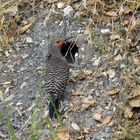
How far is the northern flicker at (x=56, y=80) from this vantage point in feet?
14.9

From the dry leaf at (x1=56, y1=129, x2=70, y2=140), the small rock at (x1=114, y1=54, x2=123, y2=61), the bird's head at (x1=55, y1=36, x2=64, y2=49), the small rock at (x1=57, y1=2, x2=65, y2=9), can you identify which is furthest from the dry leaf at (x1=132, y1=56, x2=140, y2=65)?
the small rock at (x1=57, y1=2, x2=65, y2=9)

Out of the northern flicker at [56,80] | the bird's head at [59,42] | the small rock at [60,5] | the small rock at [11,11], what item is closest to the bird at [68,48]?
the bird's head at [59,42]

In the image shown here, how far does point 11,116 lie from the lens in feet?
15.4

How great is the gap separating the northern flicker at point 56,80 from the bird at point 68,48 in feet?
0.90

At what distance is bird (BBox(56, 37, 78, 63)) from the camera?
5.14 m

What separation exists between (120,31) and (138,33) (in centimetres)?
17

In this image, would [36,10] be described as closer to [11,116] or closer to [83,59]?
[83,59]

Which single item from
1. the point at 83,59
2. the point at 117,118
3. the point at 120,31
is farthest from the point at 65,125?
the point at 120,31

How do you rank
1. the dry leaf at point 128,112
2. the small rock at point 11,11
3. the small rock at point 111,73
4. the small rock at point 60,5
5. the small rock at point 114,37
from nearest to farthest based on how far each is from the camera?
the dry leaf at point 128,112
the small rock at point 111,73
the small rock at point 114,37
the small rock at point 60,5
the small rock at point 11,11

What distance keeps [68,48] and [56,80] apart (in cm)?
72

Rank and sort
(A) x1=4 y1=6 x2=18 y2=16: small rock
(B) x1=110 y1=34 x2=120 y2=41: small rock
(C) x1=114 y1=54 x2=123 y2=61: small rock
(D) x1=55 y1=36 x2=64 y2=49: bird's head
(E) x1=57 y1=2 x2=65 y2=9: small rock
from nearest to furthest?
(C) x1=114 y1=54 x2=123 y2=61: small rock, (B) x1=110 y1=34 x2=120 y2=41: small rock, (D) x1=55 y1=36 x2=64 y2=49: bird's head, (E) x1=57 y1=2 x2=65 y2=9: small rock, (A) x1=4 y1=6 x2=18 y2=16: small rock

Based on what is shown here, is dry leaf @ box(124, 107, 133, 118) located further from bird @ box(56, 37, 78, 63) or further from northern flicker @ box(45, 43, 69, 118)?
bird @ box(56, 37, 78, 63)

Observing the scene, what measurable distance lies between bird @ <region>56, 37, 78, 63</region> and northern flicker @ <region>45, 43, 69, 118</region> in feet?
0.90

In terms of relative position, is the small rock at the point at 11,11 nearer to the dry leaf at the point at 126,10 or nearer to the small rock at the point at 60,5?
the small rock at the point at 60,5
